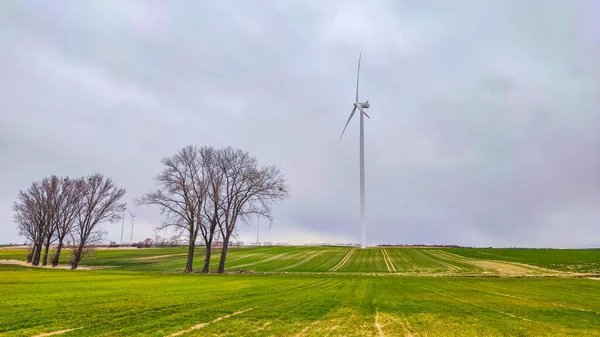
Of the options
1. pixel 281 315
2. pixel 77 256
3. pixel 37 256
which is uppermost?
pixel 281 315

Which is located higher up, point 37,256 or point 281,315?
point 281,315

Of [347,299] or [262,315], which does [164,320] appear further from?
[347,299]

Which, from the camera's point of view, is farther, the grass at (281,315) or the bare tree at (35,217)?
the bare tree at (35,217)

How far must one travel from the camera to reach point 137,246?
454 feet

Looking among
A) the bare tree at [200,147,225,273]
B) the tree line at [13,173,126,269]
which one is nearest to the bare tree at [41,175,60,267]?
the tree line at [13,173,126,269]

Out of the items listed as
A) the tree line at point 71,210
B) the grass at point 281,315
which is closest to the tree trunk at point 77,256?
the tree line at point 71,210

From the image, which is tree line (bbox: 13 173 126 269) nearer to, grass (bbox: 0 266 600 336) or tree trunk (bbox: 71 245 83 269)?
tree trunk (bbox: 71 245 83 269)

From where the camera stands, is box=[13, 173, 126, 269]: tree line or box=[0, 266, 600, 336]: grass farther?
box=[13, 173, 126, 269]: tree line

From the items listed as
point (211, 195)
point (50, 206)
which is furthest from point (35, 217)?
point (211, 195)

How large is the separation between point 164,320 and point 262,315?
4164mm

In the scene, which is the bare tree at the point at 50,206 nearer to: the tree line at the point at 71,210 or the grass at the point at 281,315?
the tree line at the point at 71,210

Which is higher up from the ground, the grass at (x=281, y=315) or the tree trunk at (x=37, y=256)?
the grass at (x=281, y=315)

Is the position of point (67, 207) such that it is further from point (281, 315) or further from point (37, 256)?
point (281, 315)

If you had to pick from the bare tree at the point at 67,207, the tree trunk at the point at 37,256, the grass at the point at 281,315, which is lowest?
the tree trunk at the point at 37,256
